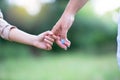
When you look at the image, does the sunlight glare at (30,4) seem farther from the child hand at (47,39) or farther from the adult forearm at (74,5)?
the adult forearm at (74,5)

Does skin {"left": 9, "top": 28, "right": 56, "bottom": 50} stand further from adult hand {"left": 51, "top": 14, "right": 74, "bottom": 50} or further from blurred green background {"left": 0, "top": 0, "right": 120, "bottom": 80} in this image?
blurred green background {"left": 0, "top": 0, "right": 120, "bottom": 80}

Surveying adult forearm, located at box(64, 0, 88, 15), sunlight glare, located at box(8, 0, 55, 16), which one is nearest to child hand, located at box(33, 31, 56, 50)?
adult forearm, located at box(64, 0, 88, 15)

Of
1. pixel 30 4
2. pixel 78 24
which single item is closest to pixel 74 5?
pixel 30 4

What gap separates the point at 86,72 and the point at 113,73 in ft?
0.53

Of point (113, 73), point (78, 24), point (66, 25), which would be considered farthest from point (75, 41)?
point (66, 25)

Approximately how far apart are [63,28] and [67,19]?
45 mm

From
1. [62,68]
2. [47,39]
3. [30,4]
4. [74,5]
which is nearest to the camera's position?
[74,5]

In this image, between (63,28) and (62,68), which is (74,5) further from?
(62,68)

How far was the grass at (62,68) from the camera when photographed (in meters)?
2.51

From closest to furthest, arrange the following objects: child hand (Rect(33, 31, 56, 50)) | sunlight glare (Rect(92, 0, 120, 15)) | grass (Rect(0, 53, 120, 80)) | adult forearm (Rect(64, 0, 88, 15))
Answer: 1. adult forearm (Rect(64, 0, 88, 15))
2. child hand (Rect(33, 31, 56, 50))
3. sunlight glare (Rect(92, 0, 120, 15))
4. grass (Rect(0, 53, 120, 80))

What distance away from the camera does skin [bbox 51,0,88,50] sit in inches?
59.8

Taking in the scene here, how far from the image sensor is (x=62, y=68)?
8.28 feet

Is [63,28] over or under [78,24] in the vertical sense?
over

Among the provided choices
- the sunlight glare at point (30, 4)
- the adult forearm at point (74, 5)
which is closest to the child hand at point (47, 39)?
the adult forearm at point (74, 5)
